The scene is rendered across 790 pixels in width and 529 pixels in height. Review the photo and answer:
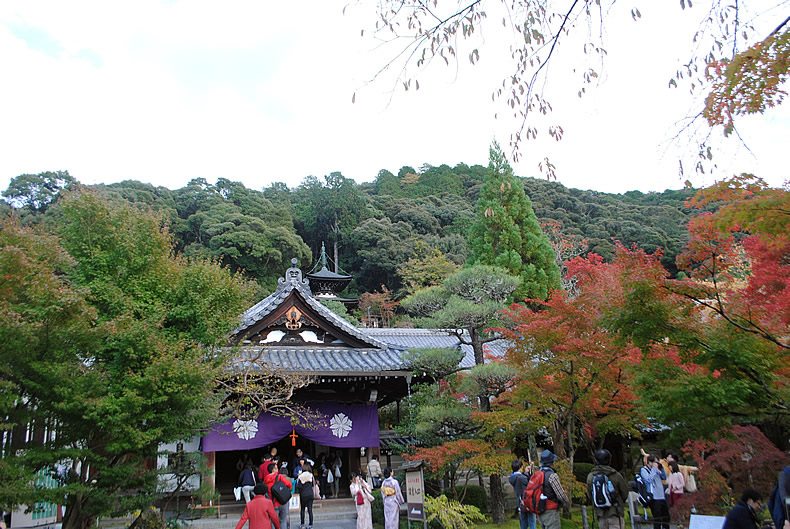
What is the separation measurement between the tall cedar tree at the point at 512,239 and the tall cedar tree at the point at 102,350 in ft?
67.5

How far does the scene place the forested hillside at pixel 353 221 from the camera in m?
42.2

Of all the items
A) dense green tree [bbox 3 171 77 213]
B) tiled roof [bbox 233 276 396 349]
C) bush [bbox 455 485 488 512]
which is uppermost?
dense green tree [bbox 3 171 77 213]

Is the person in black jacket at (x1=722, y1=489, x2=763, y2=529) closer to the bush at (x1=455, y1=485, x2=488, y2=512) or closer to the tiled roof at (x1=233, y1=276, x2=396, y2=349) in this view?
the bush at (x1=455, y1=485, x2=488, y2=512)

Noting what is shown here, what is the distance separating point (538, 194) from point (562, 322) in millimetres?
49616

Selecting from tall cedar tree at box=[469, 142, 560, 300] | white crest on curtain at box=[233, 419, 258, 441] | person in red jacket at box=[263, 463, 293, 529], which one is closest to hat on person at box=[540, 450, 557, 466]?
person in red jacket at box=[263, 463, 293, 529]

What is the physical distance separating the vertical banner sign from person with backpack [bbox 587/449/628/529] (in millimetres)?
3808

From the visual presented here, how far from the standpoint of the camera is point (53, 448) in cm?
687

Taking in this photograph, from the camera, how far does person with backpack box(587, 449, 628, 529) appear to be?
6688mm

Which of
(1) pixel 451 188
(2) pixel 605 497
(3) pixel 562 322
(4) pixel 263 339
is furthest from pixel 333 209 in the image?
(2) pixel 605 497

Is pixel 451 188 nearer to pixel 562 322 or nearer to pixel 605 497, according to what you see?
pixel 562 322

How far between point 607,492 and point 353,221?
159 feet

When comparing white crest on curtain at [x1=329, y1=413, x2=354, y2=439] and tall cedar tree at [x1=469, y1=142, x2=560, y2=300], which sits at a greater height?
tall cedar tree at [x1=469, y1=142, x2=560, y2=300]

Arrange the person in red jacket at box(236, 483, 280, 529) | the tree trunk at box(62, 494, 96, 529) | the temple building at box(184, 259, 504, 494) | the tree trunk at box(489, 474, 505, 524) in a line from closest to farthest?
the person in red jacket at box(236, 483, 280, 529)
the tree trunk at box(62, 494, 96, 529)
the tree trunk at box(489, 474, 505, 524)
the temple building at box(184, 259, 504, 494)

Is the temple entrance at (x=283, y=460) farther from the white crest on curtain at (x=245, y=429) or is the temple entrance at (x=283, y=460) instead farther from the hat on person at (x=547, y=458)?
the hat on person at (x=547, y=458)
